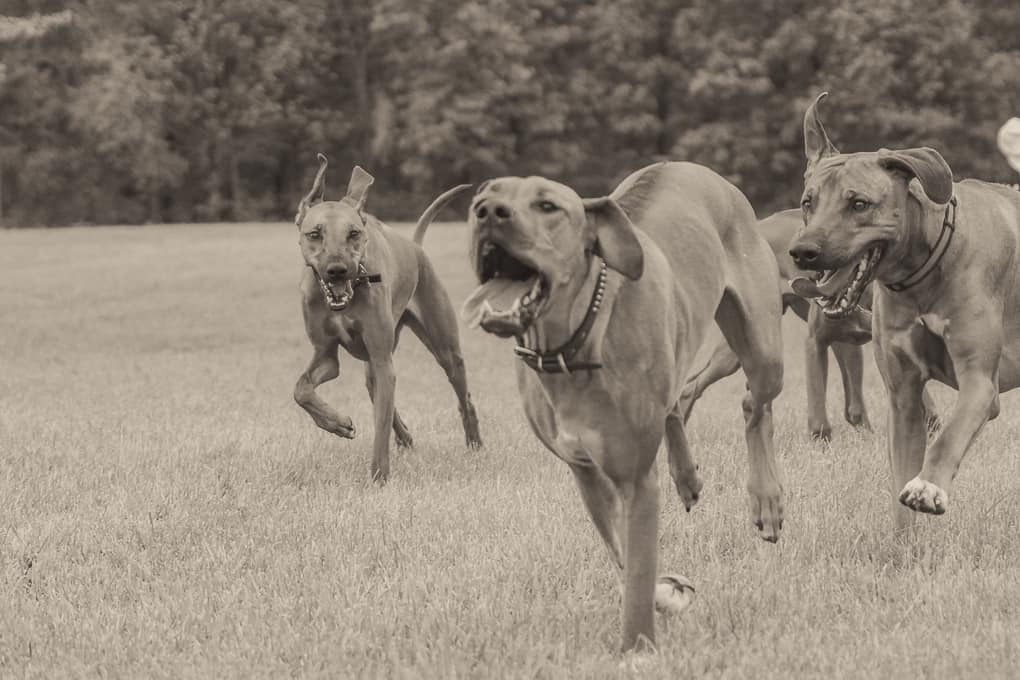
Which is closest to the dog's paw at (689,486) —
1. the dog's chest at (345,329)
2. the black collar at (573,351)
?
the black collar at (573,351)

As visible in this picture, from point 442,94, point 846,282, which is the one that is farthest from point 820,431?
point 442,94

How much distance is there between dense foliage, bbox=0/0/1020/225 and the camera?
142ft

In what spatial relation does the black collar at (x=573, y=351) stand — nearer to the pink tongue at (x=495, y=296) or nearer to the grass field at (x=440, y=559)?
the pink tongue at (x=495, y=296)

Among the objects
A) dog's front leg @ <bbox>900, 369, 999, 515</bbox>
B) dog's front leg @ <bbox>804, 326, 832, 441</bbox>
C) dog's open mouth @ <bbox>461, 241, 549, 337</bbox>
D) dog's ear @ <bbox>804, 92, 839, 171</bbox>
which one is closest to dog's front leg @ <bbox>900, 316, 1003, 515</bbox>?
dog's front leg @ <bbox>900, 369, 999, 515</bbox>

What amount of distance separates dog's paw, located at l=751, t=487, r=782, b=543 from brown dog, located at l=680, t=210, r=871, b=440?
269 cm

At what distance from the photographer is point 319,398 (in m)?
7.92

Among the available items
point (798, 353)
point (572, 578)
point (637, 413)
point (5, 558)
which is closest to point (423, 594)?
point (572, 578)

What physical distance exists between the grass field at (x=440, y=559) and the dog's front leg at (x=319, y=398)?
0.78 feet

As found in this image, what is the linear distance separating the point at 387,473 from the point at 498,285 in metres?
4.02

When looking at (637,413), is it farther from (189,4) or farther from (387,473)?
(189,4)

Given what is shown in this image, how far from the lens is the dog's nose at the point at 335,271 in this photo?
7504mm

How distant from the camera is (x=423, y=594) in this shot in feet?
16.1

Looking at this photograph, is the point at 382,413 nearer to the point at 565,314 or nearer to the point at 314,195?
the point at 314,195

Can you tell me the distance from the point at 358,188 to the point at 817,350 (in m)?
3.24
